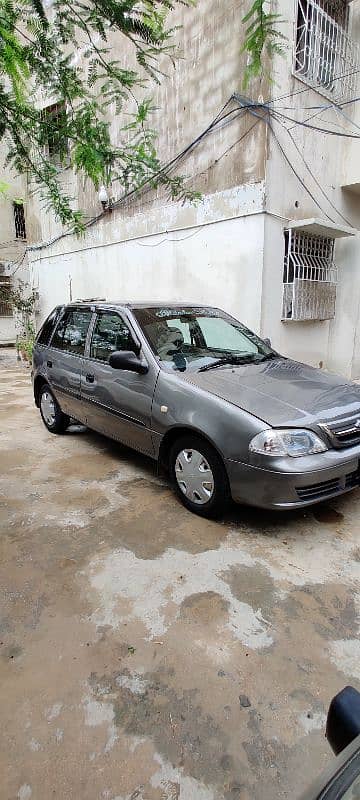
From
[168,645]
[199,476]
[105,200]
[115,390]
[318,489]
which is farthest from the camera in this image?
[105,200]

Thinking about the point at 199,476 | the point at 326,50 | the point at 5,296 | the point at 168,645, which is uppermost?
the point at 326,50

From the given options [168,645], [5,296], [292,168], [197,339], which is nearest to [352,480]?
[168,645]

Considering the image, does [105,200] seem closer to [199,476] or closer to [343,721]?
[199,476]

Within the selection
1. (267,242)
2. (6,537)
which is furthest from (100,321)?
(267,242)

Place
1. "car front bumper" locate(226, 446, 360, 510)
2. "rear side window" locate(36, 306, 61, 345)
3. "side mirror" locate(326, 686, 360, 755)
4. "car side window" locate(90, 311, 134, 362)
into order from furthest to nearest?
"rear side window" locate(36, 306, 61, 345) < "car side window" locate(90, 311, 134, 362) < "car front bumper" locate(226, 446, 360, 510) < "side mirror" locate(326, 686, 360, 755)

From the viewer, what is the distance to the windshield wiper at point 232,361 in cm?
349

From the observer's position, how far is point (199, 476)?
3.07m

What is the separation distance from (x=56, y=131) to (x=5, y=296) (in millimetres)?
13094

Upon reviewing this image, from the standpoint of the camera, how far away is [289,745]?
1.55m

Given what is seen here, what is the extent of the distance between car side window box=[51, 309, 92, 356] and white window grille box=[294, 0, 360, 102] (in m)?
4.77

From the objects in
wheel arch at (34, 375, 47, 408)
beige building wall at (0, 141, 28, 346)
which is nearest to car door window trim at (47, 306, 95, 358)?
wheel arch at (34, 375, 47, 408)

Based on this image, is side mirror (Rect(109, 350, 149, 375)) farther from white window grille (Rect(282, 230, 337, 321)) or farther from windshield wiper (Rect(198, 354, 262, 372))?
white window grille (Rect(282, 230, 337, 321))

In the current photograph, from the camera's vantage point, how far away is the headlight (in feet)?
8.79

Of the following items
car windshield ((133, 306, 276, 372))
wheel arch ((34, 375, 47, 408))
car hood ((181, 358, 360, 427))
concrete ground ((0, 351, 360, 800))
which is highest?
car windshield ((133, 306, 276, 372))
